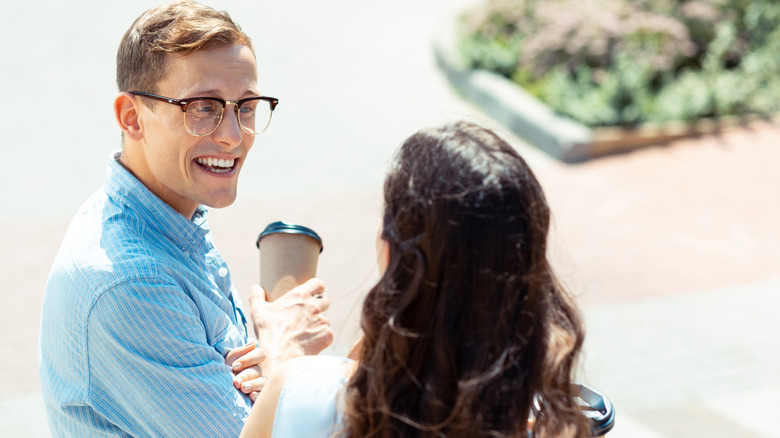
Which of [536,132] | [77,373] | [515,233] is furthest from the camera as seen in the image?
[536,132]

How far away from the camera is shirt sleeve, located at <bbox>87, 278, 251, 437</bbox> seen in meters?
1.75

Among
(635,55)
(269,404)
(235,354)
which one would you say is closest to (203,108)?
(235,354)

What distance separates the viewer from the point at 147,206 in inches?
77.7

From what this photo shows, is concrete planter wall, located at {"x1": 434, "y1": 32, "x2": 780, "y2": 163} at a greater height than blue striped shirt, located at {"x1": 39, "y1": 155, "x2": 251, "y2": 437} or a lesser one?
lesser

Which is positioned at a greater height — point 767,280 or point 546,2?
point 546,2

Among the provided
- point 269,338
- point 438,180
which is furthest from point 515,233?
point 269,338

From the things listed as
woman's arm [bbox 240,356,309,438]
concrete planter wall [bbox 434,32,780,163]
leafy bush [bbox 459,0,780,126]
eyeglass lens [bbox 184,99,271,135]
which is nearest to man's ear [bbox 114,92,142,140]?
eyeglass lens [bbox 184,99,271,135]

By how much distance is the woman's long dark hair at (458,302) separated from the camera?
1.44m

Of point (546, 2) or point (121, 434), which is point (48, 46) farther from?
point (121, 434)

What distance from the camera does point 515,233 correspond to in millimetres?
1461

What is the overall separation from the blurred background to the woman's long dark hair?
206 cm

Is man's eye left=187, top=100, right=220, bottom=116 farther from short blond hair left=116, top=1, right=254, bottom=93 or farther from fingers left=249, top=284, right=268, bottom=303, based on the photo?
fingers left=249, top=284, right=268, bottom=303

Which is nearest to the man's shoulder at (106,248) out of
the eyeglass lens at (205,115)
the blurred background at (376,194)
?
the eyeglass lens at (205,115)

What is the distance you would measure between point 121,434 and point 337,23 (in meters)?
11.3
